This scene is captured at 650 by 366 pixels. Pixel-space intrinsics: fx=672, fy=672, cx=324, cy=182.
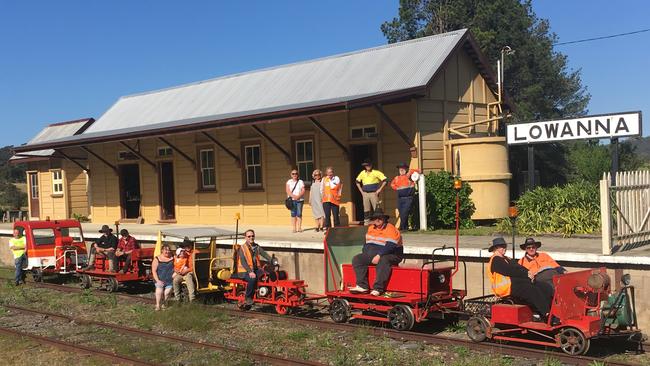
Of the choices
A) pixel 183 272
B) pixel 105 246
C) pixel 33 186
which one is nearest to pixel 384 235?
pixel 183 272

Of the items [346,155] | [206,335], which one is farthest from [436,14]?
[206,335]

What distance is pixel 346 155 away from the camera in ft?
56.7

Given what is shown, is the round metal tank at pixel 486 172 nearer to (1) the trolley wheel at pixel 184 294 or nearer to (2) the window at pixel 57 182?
(1) the trolley wheel at pixel 184 294

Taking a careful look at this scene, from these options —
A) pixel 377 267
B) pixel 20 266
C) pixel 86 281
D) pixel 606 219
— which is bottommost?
pixel 86 281

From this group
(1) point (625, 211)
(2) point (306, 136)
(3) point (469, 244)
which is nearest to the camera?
(1) point (625, 211)

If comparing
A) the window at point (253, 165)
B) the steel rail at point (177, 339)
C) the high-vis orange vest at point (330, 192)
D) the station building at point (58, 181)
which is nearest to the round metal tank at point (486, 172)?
the high-vis orange vest at point (330, 192)

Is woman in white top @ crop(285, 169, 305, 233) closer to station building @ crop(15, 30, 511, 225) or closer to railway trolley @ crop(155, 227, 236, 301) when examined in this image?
station building @ crop(15, 30, 511, 225)

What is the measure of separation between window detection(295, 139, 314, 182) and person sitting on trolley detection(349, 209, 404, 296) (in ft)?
26.3

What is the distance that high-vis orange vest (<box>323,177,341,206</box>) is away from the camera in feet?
50.3

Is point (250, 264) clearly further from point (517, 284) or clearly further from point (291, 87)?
point (291, 87)

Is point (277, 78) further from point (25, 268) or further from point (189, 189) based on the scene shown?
point (25, 268)

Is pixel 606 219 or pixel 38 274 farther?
pixel 38 274

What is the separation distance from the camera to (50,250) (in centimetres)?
1695

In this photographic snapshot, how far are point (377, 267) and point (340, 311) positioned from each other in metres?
1.04
